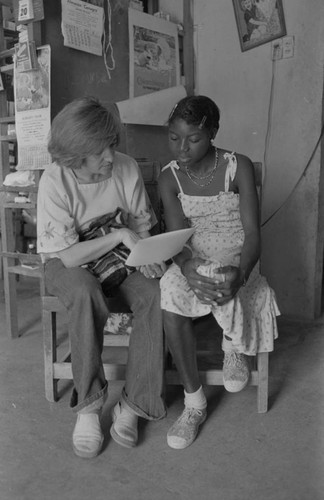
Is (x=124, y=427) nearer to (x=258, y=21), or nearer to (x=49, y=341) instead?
(x=49, y=341)

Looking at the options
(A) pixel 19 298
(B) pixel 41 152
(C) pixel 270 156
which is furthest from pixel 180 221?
(A) pixel 19 298

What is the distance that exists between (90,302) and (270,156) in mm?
1531

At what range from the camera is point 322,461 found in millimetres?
1427

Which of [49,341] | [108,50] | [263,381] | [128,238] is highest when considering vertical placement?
[108,50]

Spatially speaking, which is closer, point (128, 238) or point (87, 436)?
point (87, 436)

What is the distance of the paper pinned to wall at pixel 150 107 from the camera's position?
82.9 inches

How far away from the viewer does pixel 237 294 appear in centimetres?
159

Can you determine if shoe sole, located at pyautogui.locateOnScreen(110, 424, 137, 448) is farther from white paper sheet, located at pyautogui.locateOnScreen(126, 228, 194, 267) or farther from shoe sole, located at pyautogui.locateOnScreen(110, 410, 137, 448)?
white paper sheet, located at pyautogui.locateOnScreen(126, 228, 194, 267)

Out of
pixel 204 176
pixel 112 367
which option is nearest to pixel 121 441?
pixel 112 367

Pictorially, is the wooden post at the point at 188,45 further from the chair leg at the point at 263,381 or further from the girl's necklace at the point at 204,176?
the chair leg at the point at 263,381

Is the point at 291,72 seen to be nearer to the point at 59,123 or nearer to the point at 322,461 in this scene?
the point at 59,123

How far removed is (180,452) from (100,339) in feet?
1.37

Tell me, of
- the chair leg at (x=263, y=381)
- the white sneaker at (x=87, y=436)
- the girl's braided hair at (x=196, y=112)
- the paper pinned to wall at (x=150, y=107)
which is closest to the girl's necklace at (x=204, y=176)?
the girl's braided hair at (x=196, y=112)

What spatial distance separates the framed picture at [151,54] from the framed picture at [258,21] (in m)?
0.36
